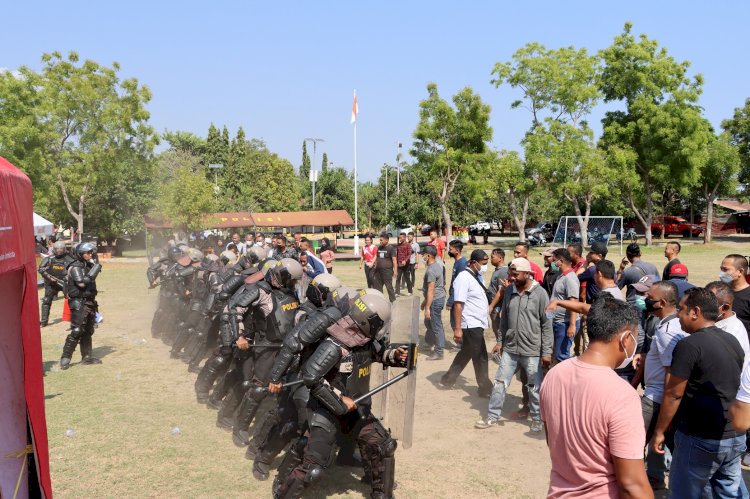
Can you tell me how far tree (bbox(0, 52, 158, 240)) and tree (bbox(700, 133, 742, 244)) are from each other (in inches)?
1409

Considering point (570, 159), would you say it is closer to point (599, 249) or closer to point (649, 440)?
point (599, 249)

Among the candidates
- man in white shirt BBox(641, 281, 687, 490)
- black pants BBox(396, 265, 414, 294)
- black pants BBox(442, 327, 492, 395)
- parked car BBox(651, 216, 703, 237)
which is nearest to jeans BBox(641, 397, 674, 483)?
man in white shirt BBox(641, 281, 687, 490)

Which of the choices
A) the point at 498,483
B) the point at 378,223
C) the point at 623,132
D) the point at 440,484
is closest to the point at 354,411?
the point at 440,484

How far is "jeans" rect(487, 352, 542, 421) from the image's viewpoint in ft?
23.2

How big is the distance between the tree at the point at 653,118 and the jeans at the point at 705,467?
35185mm

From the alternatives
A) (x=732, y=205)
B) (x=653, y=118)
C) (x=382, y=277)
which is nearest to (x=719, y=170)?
(x=653, y=118)

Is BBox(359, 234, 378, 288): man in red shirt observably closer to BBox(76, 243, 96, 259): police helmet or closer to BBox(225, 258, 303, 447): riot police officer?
BBox(76, 243, 96, 259): police helmet

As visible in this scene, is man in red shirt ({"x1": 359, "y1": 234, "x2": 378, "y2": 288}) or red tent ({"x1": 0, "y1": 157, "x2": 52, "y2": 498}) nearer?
red tent ({"x1": 0, "y1": 157, "x2": 52, "y2": 498})

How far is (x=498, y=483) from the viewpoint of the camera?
19.2 ft

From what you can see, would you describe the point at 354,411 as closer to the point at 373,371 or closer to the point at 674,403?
the point at 373,371

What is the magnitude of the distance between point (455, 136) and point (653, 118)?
460 inches

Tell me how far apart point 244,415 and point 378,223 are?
164 ft

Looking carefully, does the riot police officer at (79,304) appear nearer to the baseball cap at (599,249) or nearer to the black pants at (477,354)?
the black pants at (477,354)

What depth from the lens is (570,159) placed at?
36281mm
